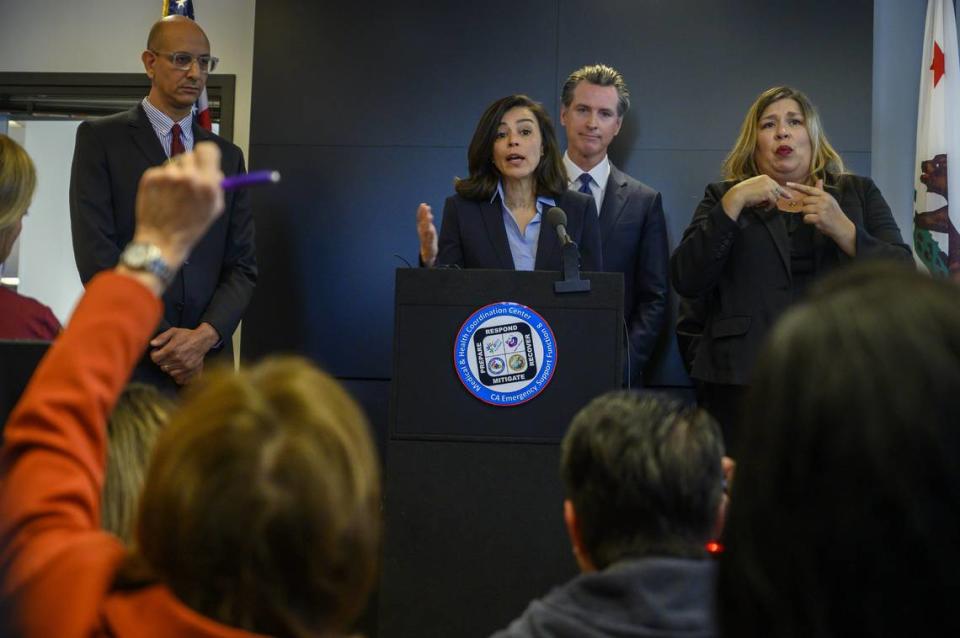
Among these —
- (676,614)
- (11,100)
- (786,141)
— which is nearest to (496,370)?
(786,141)

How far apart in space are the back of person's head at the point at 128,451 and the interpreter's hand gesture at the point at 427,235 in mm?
1764

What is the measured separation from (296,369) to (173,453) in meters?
0.11

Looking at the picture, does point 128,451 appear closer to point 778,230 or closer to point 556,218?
point 556,218

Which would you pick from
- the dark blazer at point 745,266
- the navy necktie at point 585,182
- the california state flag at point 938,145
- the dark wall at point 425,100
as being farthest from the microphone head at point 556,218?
the california state flag at point 938,145

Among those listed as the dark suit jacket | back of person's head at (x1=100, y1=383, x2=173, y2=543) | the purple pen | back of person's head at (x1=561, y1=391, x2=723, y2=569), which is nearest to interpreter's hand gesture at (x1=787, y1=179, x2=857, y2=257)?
the dark suit jacket

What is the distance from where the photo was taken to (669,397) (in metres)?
1.64

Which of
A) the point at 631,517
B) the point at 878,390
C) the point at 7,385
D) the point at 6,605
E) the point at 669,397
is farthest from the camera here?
the point at 7,385

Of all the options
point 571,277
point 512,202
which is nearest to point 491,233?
point 512,202

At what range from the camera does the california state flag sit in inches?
182

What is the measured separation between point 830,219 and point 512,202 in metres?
0.98

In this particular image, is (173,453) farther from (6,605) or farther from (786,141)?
(786,141)

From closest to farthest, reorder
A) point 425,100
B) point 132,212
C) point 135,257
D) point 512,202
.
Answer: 1. point 135,257
2. point 512,202
3. point 132,212
4. point 425,100

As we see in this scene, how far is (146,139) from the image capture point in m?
4.12

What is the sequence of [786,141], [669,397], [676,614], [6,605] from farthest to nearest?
[786,141] → [669,397] → [676,614] → [6,605]
